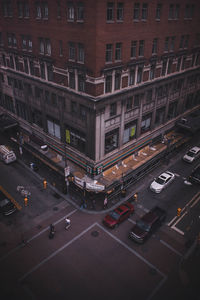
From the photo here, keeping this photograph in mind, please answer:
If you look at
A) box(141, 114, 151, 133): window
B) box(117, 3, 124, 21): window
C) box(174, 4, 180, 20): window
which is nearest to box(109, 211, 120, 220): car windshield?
box(141, 114, 151, 133): window

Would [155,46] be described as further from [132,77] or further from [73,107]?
[73,107]

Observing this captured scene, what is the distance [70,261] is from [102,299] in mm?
4934

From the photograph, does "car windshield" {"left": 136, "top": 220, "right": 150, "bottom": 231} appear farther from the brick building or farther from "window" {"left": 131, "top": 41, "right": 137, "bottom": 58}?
"window" {"left": 131, "top": 41, "right": 137, "bottom": 58}

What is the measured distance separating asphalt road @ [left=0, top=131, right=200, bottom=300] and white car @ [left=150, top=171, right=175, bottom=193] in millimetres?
1250

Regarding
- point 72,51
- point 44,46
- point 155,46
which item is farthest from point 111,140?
point 44,46

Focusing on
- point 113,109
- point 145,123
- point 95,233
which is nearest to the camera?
point 95,233

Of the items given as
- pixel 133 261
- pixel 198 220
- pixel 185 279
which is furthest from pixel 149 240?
pixel 198 220

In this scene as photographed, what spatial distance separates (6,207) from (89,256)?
39.1 ft

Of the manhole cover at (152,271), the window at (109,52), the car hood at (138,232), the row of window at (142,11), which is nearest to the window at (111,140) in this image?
the window at (109,52)

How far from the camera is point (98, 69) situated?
27.4m

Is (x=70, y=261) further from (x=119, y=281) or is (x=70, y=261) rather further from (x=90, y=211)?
(x=90, y=211)

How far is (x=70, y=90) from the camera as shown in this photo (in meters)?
31.5

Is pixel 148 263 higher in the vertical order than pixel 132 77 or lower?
lower

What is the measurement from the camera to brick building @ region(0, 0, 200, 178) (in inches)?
1090
